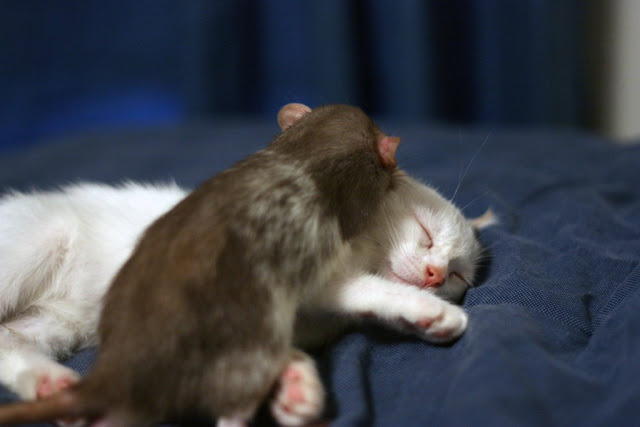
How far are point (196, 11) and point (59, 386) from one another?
2.99m

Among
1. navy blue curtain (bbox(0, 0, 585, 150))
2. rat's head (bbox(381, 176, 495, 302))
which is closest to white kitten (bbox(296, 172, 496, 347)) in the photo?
rat's head (bbox(381, 176, 495, 302))

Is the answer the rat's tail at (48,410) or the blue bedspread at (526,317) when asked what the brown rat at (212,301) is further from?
the blue bedspread at (526,317)

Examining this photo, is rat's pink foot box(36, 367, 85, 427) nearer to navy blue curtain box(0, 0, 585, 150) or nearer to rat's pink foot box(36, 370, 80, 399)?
rat's pink foot box(36, 370, 80, 399)

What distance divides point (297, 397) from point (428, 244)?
20.6 inches

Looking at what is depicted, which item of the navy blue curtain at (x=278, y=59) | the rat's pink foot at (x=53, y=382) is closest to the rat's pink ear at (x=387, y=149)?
the rat's pink foot at (x=53, y=382)

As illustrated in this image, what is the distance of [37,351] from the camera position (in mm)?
1157

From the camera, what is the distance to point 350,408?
934 millimetres

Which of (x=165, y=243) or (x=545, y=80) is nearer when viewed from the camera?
(x=165, y=243)

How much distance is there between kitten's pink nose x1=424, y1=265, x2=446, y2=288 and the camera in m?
1.25

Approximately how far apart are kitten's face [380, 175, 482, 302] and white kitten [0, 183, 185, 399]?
1.70 ft

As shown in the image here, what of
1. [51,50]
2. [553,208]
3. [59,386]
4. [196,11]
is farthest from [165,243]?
[51,50]

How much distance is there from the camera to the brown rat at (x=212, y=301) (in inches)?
32.9

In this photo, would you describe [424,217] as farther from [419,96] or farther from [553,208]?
[419,96]

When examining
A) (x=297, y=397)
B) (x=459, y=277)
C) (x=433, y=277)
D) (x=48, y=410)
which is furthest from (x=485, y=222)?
(x=48, y=410)
